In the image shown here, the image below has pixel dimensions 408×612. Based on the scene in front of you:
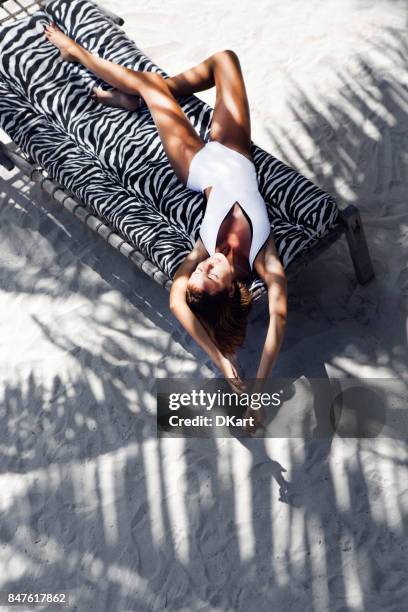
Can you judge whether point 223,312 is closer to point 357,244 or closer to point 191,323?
point 191,323

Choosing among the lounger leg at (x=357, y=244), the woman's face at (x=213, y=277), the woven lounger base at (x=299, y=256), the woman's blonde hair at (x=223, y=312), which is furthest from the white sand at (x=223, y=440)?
the woman's face at (x=213, y=277)

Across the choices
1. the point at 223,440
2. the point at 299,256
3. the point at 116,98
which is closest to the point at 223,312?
the point at 299,256

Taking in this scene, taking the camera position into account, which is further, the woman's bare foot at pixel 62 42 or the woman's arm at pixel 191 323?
the woman's bare foot at pixel 62 42

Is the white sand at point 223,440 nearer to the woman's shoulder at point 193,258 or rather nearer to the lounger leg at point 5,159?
the lounger leg at point 5,159

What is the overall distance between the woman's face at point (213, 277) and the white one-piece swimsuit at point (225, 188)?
8.8 inches

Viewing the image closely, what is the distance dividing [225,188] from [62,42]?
A: 148 cm

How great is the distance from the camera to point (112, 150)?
171 inches

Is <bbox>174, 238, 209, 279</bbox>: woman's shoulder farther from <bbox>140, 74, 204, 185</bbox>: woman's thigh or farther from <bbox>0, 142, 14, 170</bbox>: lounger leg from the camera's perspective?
<bbox>0, 142, 14, 170</bbox>: lounger leg

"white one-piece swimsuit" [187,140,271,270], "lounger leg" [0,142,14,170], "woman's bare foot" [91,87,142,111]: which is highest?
"woman's bare foot" [91,87,142,111]

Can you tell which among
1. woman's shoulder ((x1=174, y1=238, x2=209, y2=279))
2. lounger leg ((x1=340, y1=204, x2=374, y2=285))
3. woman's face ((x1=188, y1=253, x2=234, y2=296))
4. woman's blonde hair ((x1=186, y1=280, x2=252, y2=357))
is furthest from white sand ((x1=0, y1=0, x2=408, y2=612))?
woman's face ((x1=188, y1=253, x2=234, y2=296))

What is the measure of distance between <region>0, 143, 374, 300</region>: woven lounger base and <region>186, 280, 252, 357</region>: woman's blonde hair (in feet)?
0.45

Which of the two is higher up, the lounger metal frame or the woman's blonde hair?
the lounger metal frame

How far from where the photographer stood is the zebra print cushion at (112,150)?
384cm

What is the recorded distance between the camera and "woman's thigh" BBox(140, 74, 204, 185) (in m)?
4.01
